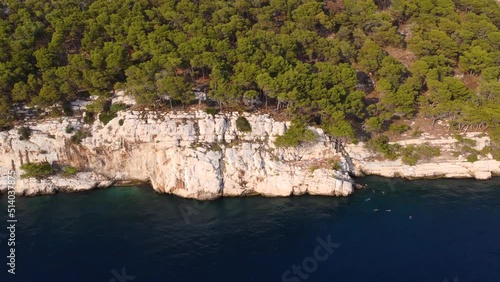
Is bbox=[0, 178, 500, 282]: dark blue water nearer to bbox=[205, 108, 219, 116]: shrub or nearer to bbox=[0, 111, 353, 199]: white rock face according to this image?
bbox=[0, 111, 353, 199]: white rock face

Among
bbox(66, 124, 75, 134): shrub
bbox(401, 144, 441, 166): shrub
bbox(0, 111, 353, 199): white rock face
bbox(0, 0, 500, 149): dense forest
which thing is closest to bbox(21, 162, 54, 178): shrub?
bbox(0, 111, 353, 199): white rock face

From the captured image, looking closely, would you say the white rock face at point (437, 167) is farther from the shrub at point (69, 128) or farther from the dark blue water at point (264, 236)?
the shrub at point (69, 128)

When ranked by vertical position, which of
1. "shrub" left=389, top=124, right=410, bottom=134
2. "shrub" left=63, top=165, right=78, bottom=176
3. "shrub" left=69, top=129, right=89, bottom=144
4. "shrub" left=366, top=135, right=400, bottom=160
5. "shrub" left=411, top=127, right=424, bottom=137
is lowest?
"shrub" left=63, top=165, right=78, bottom=176

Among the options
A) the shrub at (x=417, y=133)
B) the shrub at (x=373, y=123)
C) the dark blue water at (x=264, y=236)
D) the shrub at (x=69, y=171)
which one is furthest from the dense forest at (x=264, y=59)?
the dark blue water at (x=264, y=236)

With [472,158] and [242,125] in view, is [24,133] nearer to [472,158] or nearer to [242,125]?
[242,125]

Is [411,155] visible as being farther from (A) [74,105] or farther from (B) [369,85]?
(A) [74,105]
